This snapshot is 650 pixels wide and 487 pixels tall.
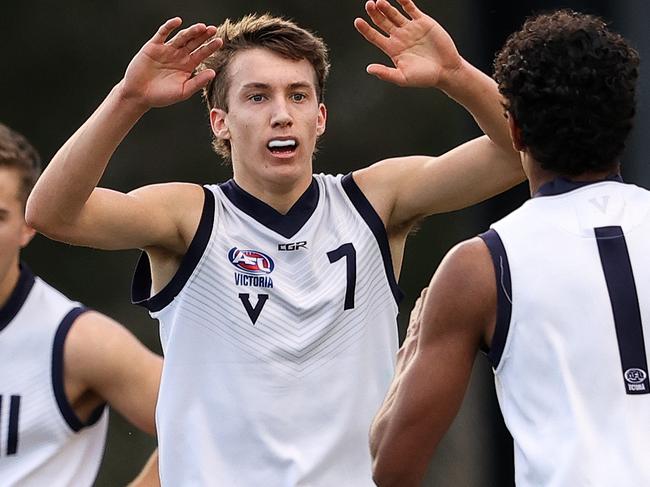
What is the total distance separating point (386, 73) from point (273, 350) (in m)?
0.74

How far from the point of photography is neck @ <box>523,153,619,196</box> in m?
2.84

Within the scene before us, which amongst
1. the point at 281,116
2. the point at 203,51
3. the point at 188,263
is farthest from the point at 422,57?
the point at 188,263

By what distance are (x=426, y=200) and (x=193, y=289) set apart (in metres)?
0.65

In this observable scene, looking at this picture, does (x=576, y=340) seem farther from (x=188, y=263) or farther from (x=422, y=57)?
(x=188, y=263)

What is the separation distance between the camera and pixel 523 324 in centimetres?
271

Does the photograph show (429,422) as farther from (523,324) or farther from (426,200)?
(426,200)

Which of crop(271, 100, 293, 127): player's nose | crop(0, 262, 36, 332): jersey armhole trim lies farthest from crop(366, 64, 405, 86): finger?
crop(0, 262, 36, 332): jersey armhole trim

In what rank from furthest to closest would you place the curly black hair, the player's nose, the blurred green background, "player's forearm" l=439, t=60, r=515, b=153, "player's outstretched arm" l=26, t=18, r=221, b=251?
1. the blurred green background
2. the player's nose
3. "player's forearm" l=439, t=60, r=515, b=153
4. "player's outstretched arm" l=26, t=18, r=221, b=251
5. the curly black hair

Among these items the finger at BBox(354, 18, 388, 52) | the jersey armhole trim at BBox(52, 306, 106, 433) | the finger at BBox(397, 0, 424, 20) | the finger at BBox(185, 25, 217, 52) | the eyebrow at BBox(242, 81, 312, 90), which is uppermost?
the finger at BBox(397, 0, 424, 20)

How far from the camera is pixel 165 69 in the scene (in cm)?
362

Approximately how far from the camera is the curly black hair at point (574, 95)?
2789 mm

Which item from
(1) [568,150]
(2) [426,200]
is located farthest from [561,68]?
(2) [426,200]

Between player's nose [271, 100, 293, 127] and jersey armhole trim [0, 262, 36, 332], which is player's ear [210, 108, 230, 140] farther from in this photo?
jersey armhole trim [0, 262, 36, 332]

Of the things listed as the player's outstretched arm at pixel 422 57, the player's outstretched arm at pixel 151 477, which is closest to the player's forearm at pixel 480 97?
the player's outstretched arm at pixel 422 57
